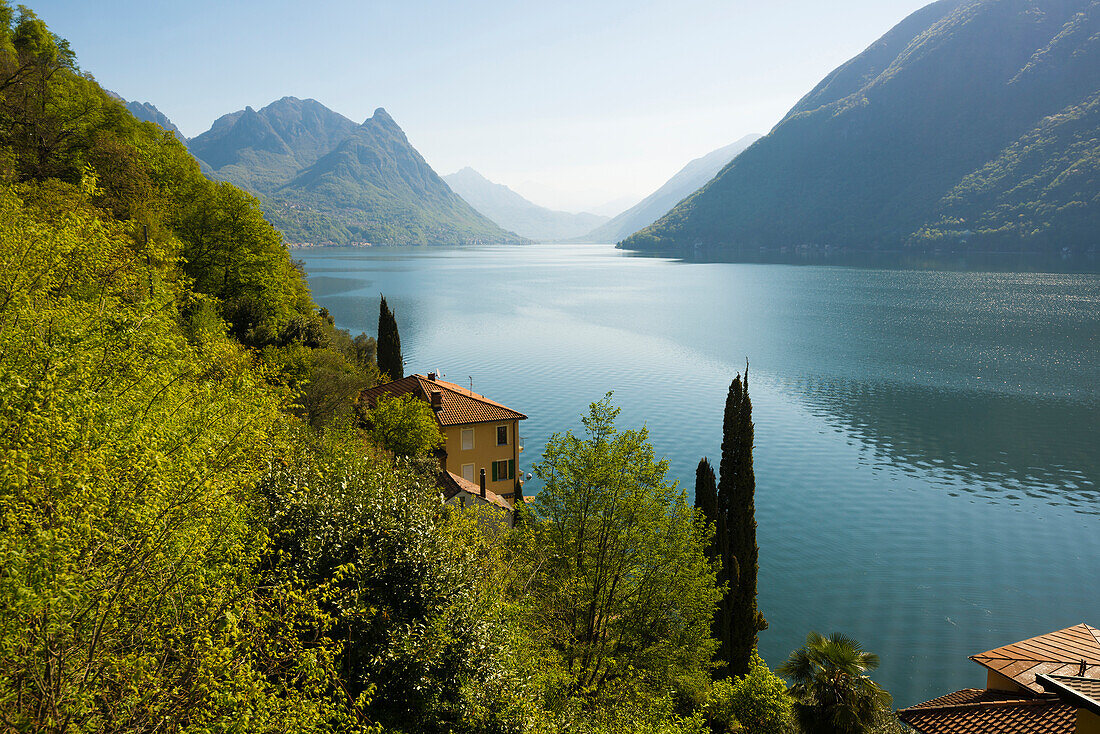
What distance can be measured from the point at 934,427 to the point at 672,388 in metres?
31.2

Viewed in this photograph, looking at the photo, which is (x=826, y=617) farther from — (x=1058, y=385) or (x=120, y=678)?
(x=1058, y=385)

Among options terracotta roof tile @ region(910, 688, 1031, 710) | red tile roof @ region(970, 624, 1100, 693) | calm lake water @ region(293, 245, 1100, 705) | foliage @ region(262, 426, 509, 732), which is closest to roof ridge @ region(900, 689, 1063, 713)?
terracotta roof tile @ region(910, 688, 1031, 710)

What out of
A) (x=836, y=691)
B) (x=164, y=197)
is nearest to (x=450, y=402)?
(x=164, y=197)

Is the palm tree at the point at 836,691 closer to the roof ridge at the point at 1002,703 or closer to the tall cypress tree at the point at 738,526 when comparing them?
the roof ridge at the point at 1002,703

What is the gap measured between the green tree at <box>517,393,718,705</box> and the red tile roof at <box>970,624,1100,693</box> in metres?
9.45

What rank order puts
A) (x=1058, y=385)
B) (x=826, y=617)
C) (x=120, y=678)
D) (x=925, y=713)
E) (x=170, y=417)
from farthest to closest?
(x=1058, y=385)
(x=826, y=617)
(x=925, y=713)
(x=170, y=417)
(x=120, y=678)

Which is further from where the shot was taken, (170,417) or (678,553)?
(678,553)

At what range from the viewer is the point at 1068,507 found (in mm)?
47781

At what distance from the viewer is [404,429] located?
39.2m

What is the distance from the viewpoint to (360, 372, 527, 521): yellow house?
46.8 m

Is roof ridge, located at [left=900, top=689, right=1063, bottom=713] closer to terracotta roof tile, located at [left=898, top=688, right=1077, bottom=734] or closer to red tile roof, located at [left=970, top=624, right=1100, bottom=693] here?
terracotta roof tile, located at [left=898, top=688, right=1077, bottom=734]

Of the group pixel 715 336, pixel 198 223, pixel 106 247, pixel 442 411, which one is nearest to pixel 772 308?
pixel 715 336

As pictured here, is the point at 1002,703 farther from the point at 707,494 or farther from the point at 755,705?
the point at 707,494

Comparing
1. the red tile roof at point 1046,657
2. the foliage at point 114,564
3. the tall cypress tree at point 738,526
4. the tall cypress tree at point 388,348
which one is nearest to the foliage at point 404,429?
the tall cypress tree at point 738,526
